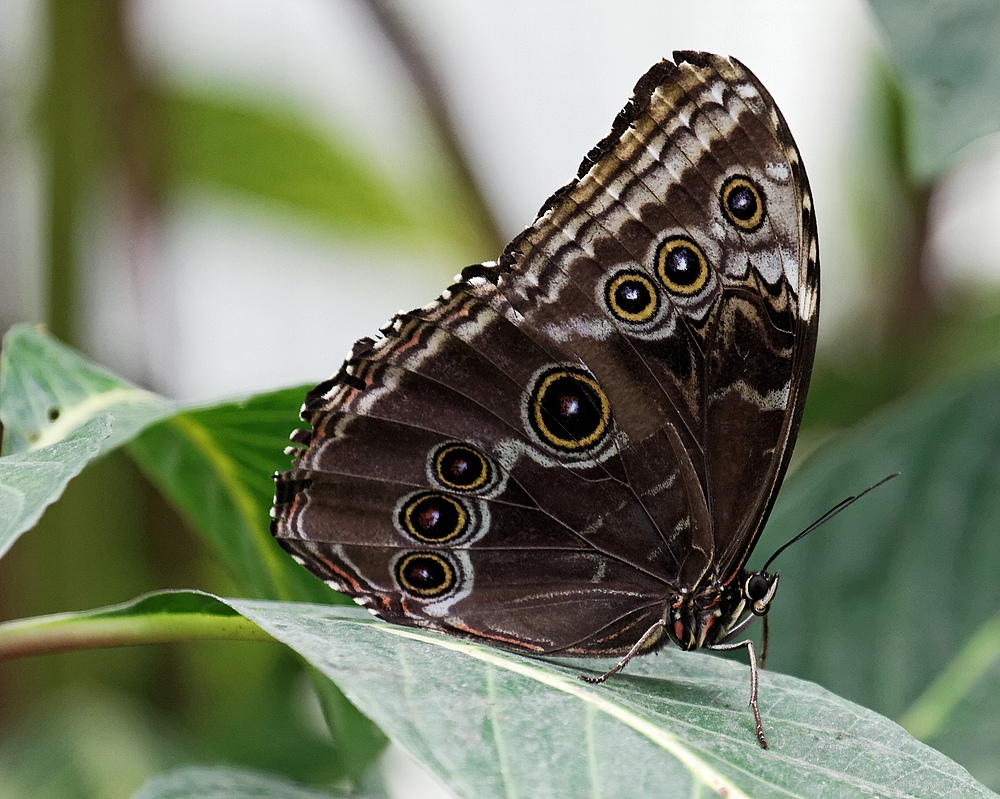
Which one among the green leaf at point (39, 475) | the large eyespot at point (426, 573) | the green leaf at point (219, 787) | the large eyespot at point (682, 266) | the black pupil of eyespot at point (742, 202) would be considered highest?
the black pupil of eyespot at point (742, 202)

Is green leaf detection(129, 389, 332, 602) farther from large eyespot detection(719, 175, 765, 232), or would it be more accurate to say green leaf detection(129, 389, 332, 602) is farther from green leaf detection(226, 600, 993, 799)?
large eyespot detection(719, 175, 765, 232)

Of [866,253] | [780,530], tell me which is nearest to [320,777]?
[780,530]

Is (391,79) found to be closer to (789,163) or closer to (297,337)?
(297,337)

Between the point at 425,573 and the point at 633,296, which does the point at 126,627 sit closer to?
the point at 425,573

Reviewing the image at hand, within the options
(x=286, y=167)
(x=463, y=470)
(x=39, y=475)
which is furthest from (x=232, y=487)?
(x=286, y=167)

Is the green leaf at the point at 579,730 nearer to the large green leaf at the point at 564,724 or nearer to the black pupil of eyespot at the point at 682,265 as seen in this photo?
the large green leaf at the point at 564,724

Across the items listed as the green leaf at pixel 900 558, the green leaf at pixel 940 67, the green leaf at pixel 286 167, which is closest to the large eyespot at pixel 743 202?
the green leaf at pixel 940 67

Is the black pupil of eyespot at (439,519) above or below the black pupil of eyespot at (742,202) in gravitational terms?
below
